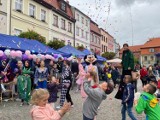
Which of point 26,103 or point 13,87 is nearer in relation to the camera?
point 26,103

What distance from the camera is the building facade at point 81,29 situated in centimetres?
4147

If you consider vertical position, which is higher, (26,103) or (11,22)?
(11,22)

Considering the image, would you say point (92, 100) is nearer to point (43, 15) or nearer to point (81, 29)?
point (43, 15)

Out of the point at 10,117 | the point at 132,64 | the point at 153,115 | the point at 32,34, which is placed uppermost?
the point at 32,34

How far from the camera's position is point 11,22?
77.3 ft

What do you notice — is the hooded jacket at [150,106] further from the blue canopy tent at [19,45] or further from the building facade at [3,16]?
the building facade at [3,16]

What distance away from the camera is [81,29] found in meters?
43.9

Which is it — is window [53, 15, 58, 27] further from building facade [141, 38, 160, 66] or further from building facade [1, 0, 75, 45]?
building facade [141, 38, 160, 66]

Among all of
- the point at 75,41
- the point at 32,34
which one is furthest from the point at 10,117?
the point at 75,41

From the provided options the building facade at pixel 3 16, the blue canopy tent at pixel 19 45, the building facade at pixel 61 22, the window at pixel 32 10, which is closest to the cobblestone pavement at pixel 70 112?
the blue canopy tent at pixel 19 45

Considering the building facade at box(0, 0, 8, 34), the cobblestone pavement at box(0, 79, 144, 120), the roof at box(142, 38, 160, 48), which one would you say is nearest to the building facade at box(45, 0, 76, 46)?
the building facade at box(0, 0, 8, 34)

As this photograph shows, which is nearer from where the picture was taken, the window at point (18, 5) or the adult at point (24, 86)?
the adult at point (24, 86)

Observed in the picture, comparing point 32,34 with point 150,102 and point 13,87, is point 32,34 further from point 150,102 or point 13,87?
point 150,102

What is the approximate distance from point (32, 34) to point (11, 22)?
3.71m
